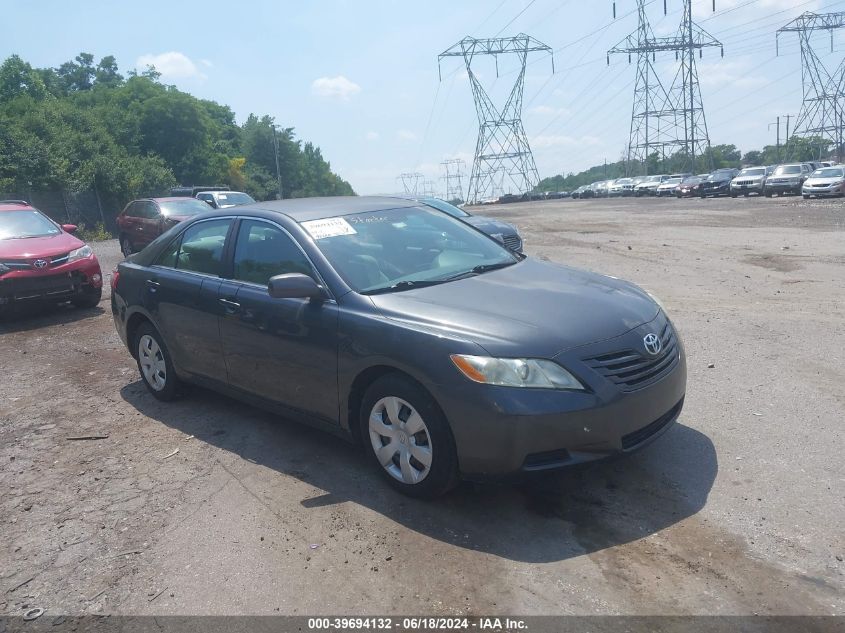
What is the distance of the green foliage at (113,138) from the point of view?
3175cm

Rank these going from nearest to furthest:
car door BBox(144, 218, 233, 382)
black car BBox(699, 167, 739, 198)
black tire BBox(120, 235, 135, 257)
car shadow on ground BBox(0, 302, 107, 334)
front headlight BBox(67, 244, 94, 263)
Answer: car door BBox(144, 218, 233, 382)
car shadow on ground BBox(0, 302, 107, 334)
front headlight BBox(67, 244, 94, 263)
black tire BBox(120, 235, 135, 257)
black car BBox(699, 167, 739, 198)

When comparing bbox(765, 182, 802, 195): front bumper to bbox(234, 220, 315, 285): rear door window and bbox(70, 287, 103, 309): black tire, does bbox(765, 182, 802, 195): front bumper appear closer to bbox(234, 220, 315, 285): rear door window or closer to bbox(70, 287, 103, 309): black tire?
bbox(70, 287, 103, 309): black tire

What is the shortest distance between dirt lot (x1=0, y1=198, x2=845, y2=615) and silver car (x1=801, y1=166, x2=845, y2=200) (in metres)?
29.4

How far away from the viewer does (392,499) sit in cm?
408

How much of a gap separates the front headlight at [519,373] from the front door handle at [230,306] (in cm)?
205

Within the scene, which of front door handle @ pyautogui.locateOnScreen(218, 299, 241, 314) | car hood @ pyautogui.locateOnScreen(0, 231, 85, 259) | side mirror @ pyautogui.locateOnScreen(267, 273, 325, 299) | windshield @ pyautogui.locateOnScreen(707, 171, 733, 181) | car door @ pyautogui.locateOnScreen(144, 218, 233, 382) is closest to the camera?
side mirror @ pyautogui.locateOnScreen(267, 273, 325, 299)

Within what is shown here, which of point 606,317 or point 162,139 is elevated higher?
point 162,139

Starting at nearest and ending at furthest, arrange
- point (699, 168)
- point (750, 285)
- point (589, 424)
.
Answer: point (589, 424) < point (750, 285) < point (699, 168)

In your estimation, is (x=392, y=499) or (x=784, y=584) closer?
(x=784, y=584)

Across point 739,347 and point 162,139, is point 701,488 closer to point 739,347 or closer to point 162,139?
point 739,347

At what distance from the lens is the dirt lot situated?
3.20 metres

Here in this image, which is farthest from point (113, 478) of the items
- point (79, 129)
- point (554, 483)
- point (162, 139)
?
point (162, 139)

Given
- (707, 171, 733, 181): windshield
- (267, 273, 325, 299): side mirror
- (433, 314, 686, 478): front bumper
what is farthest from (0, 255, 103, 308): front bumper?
(707, 171, 733, 181): windshield

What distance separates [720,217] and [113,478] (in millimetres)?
24387
